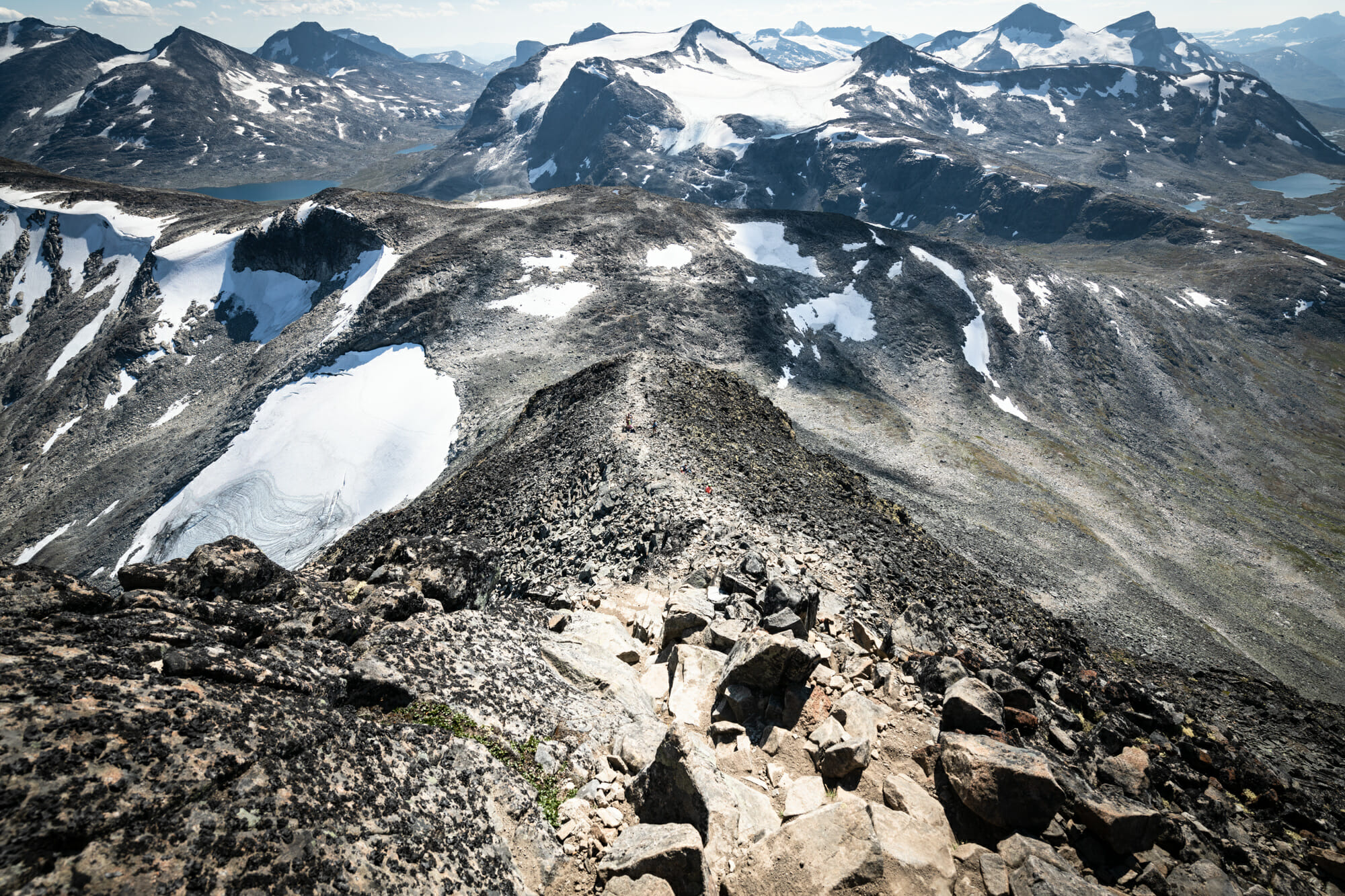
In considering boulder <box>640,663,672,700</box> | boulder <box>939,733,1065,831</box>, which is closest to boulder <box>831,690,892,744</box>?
boulder <box>939,733,1065,831</box>

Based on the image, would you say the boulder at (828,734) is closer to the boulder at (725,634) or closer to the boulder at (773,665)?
the boulder at (773,665)

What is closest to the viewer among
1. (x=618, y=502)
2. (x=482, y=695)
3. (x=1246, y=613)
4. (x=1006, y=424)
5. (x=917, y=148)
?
(x=482, y=695)

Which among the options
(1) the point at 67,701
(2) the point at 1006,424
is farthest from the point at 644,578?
(2) the point at 1006,424

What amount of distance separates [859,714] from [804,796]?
6.49ft

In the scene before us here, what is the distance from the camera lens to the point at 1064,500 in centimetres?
4981

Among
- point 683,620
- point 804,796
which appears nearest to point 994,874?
point 804,796

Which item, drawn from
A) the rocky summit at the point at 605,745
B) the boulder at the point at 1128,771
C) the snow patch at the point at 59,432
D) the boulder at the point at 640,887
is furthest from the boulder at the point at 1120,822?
the snow patch at the point at 59,432

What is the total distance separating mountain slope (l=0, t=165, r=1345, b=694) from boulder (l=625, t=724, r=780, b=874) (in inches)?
705

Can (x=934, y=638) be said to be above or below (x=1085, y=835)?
below

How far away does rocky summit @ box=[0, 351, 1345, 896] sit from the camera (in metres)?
6.33

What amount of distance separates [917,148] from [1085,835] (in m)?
227

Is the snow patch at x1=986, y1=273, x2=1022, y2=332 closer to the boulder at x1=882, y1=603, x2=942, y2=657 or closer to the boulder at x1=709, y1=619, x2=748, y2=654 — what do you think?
the boulder at x1=882, y1=603, x2=942, y2=657

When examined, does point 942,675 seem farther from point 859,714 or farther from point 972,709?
point 859,714

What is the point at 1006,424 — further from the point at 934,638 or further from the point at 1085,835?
the point at 1085,835
